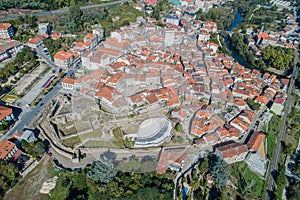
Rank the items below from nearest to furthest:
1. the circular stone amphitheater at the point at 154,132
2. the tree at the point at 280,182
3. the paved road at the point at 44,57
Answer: the tree at the point at 280,182 < the circular stone amphitheater at the point at 154,132 < the paved road at the point at 44,57

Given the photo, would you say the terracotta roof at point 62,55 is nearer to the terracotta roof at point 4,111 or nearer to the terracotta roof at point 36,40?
the terracotta roof at point 36,40

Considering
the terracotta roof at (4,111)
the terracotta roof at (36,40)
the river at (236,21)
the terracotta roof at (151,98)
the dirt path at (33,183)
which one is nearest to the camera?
the dirt path at (33,183)

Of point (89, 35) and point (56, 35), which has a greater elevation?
point (89, 35)

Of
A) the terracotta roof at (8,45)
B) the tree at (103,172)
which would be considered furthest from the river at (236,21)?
the tree at (103,172)

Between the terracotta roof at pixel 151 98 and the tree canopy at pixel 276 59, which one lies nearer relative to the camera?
the terracotta roof at pixel 151 98

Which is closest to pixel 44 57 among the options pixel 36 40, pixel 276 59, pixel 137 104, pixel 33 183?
pixel 36 40

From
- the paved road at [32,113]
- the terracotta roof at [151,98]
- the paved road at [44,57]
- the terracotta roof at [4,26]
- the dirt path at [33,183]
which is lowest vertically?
the dirt path at [33,183]

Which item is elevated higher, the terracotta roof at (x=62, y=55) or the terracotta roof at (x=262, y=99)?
the terracotta roof at (x=62, y=55)

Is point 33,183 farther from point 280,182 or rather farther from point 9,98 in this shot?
point 280,182
